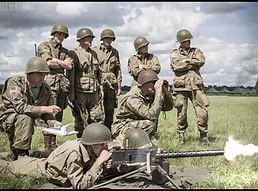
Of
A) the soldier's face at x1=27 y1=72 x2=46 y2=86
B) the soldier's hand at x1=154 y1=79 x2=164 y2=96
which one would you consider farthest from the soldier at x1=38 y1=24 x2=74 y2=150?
the soldier's hand at x1=154 y1=79 x2=164 y2=96

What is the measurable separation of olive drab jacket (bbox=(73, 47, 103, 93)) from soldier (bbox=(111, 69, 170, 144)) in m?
2.41

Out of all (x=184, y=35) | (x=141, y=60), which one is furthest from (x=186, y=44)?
(x=141, y=60)

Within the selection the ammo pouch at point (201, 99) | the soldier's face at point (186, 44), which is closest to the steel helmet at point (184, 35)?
the soldier's face at point (186, 44)

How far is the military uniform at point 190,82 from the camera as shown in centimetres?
1096

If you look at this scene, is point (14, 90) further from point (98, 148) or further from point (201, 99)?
point (201, 99)

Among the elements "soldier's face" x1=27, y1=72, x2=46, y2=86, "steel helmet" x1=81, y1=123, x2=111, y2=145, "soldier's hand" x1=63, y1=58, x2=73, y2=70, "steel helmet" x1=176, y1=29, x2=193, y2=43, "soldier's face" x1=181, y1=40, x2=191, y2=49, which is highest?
"steel helmet" x1=176, y1=29, x2=193, y2=43

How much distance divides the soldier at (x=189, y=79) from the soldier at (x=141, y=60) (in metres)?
0.45

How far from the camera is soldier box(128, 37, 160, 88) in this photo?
11.1 meters

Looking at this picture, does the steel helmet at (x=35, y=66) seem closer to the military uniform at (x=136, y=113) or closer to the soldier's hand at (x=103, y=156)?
the military uniform at (x=136, y=113)

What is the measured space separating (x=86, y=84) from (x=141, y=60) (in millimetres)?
1489

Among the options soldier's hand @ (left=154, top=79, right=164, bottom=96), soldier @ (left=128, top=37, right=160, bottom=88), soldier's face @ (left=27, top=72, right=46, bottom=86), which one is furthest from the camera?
soldier @ (left=128, top=37, right=160, bottom=88)

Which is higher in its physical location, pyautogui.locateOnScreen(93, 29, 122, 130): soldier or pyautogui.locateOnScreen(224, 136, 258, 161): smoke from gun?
pyautogui.locateOnScreen(93, 29, 122, 130): soldier

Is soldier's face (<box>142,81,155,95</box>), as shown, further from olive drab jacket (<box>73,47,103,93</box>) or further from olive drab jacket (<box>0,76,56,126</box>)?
olive drab jacket (<box>73,47,103,93</box>)

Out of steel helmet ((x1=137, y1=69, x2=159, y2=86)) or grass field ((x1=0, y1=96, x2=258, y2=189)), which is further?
steel helmet ((x1=137, y1=69, x2=159, y2=86))
